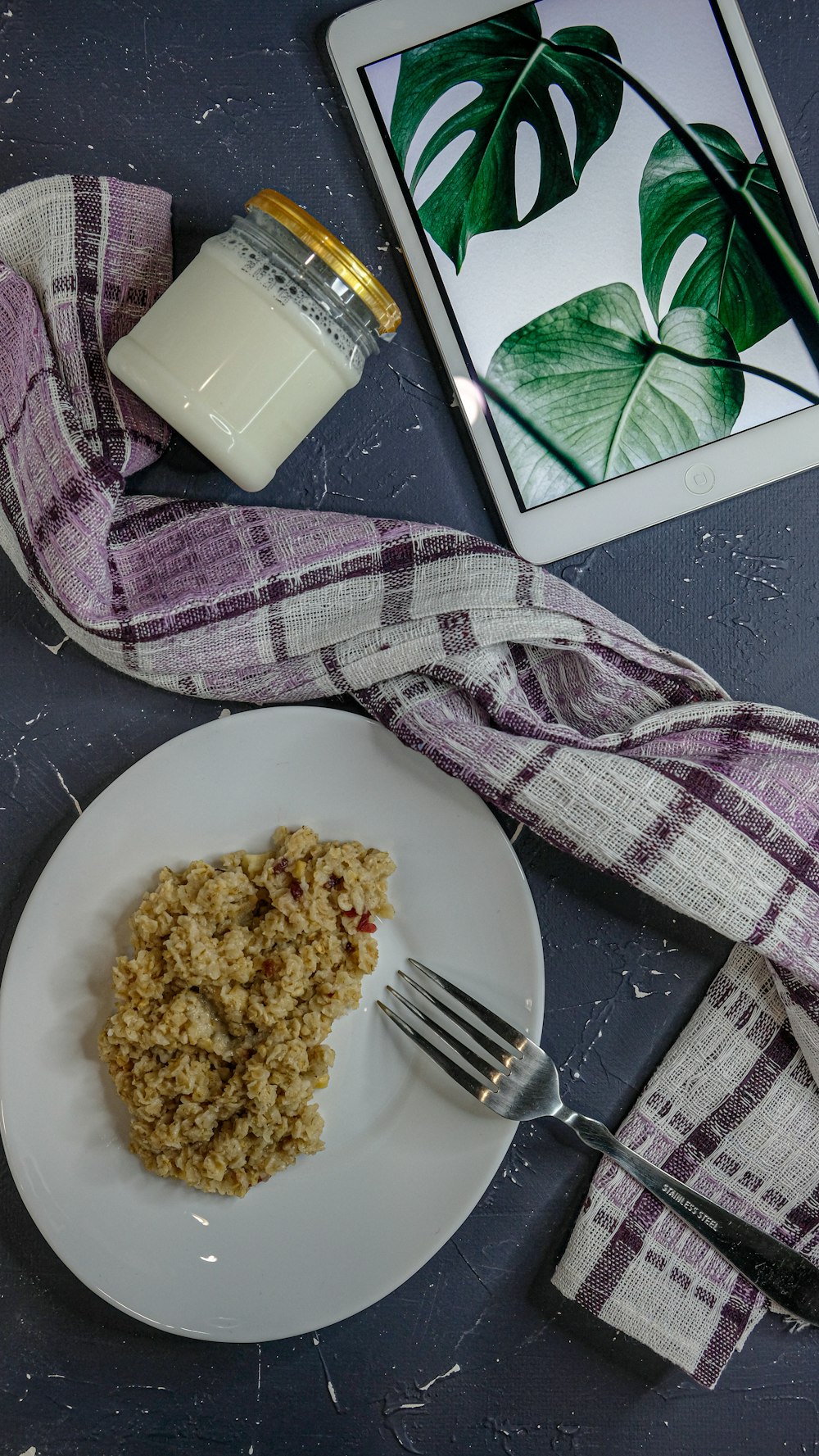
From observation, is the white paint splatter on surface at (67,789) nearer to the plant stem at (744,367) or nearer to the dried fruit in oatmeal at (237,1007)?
the dried fruit in oatmeal at (237,1007)

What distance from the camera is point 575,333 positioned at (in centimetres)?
64

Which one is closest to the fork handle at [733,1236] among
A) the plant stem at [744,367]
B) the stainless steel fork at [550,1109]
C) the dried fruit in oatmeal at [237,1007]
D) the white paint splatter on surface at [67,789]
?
the stainless steel fork at [550,1109]

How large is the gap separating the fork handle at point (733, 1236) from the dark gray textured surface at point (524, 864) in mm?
40

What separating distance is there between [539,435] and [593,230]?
0.48 ft

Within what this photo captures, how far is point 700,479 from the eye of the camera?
0.65 meters

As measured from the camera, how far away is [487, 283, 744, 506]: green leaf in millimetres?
638

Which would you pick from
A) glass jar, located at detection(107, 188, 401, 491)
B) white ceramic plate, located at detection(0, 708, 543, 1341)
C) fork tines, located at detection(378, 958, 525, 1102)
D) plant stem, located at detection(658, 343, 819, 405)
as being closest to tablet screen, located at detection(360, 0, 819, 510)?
plant stem, located at detection(658, 343, 819, 405)

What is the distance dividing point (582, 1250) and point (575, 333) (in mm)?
634

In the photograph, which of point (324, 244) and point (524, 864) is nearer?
point (324, 244)

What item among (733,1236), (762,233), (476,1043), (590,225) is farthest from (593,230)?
(733,1236)

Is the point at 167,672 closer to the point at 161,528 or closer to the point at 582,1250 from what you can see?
the point at 161,528

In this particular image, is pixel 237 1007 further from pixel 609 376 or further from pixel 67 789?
pixel 609 376

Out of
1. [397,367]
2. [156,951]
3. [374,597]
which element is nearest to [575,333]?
[397,367]

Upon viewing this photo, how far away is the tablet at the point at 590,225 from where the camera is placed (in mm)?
634
